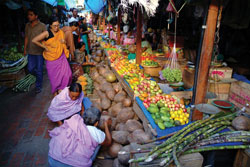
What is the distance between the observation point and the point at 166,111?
10.3 feet

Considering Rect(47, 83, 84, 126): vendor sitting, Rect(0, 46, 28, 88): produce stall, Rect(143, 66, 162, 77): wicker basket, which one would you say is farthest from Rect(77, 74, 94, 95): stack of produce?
Rect(0, 46, 28, 88): produce stall

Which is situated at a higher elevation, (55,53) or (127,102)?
(55,53)

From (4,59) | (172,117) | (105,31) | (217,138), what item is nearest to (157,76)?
(172,117)

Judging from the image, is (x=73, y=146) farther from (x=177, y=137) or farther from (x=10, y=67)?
(x=10, y=67)

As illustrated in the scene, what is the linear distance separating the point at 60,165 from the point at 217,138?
2.01m

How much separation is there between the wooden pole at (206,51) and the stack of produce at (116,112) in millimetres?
1103

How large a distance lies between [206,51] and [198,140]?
124cm

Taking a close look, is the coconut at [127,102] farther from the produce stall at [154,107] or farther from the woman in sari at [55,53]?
the woman in sari at [55,53]

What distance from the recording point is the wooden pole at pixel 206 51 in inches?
92.6

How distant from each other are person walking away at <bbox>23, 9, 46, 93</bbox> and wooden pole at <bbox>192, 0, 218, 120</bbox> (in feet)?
13.9

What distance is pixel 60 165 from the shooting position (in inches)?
85.8

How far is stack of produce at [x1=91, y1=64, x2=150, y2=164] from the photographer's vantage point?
2967mm

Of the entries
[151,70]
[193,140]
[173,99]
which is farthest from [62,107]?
[151,70]

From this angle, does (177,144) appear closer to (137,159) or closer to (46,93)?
(137,159)
